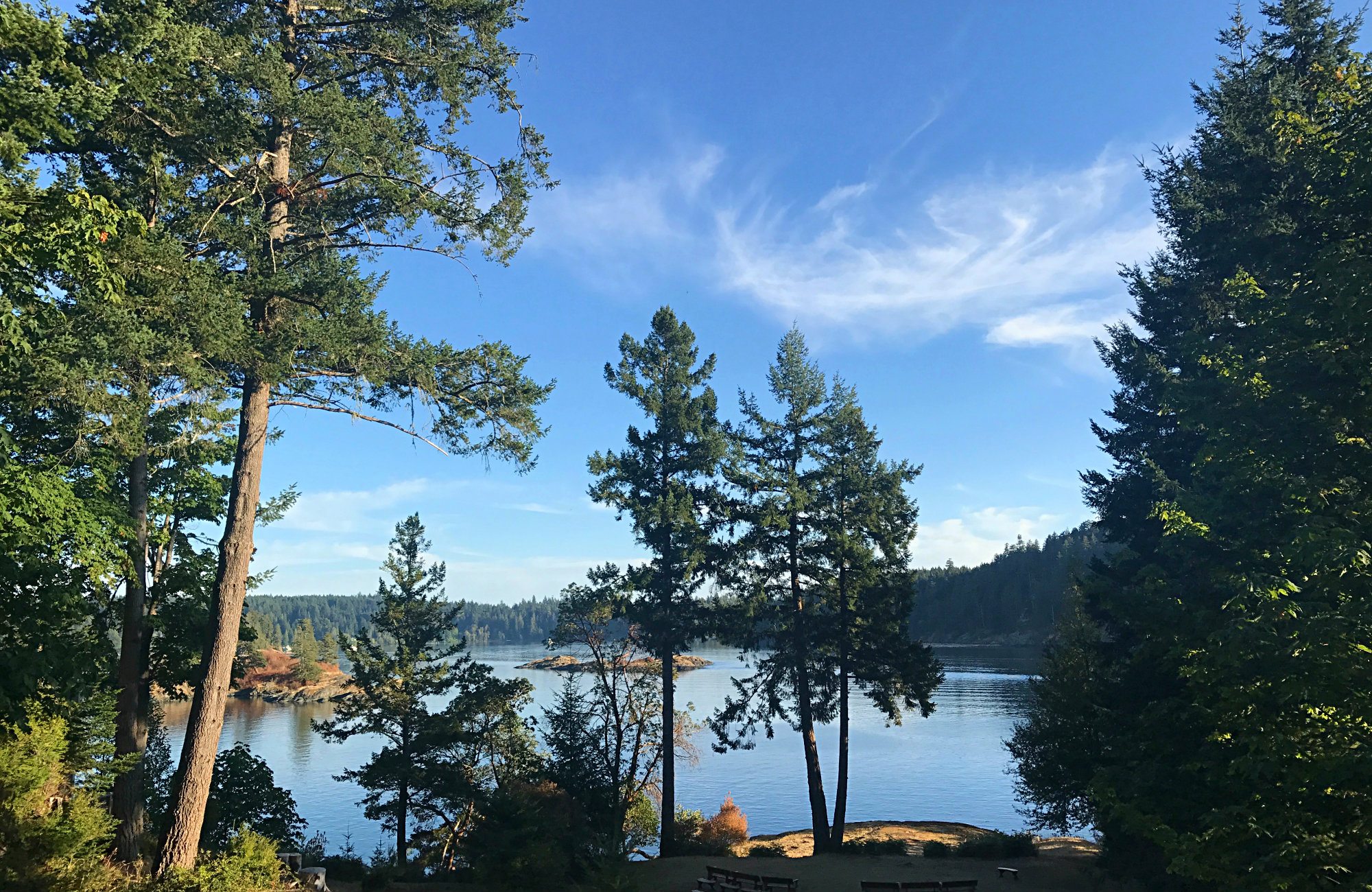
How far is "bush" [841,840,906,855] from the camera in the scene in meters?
23.0

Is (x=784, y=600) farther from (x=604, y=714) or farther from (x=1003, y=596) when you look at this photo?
(x=1003, y=596)

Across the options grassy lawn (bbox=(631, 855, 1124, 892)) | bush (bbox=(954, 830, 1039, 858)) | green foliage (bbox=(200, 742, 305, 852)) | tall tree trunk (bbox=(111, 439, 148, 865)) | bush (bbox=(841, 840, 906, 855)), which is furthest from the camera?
bush (bbox=(841, 840, 906, 855))

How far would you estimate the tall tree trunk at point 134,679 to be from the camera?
14516mm

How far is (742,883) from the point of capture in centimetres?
1694

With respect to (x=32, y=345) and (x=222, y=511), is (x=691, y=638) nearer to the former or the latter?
(x=222, y=511)

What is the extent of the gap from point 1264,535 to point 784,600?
15.7 meters

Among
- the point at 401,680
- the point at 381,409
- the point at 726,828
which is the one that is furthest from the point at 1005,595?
the point at 381,409

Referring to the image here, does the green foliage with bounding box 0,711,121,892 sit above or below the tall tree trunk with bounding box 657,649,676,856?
above

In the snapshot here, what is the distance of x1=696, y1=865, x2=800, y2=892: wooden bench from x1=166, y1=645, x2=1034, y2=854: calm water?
7.22 m

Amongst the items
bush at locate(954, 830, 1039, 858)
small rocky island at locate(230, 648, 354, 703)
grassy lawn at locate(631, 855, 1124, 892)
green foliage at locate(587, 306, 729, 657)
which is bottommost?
small rocky island at locate(230, 648, 354, 703)

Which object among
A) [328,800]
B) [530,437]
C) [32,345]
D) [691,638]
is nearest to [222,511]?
[32,345]

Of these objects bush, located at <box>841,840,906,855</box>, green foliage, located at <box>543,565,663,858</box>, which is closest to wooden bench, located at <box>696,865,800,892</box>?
green foliage, located at <box>543,565,663,858</box>

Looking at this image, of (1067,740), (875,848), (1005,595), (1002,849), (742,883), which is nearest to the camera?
(742,883)

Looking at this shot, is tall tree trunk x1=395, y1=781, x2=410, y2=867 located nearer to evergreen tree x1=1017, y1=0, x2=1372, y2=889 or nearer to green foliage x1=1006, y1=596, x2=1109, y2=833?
green foliage x1=1006, y1=596, x2=1109, y2=833
